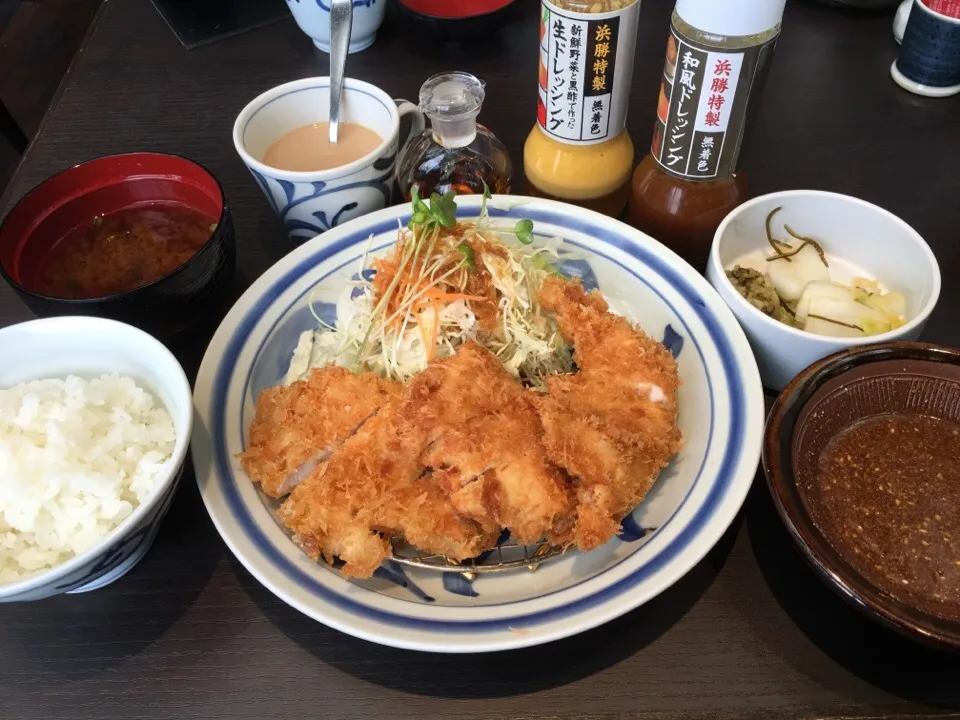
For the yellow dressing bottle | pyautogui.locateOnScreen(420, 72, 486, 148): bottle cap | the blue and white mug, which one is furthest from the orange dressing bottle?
the blue and white mug

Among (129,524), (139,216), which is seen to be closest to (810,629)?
(129,524)

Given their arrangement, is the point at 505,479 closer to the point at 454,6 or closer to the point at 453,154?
the point at 453,154

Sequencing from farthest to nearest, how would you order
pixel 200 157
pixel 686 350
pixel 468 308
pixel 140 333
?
1. pixel 200 157
2. pixel 468 308
3. pixel 686 350
4. pixel 140 333

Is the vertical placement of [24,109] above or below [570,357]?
below

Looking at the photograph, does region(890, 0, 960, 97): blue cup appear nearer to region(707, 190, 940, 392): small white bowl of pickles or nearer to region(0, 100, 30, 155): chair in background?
Result: region(707, 190, 940, 392): small white bowl of pickles

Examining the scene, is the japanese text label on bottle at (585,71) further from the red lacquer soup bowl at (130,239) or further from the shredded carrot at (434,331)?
the red lacquer soup bowl at (130,239)

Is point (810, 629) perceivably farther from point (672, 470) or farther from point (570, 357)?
point (570, 357)

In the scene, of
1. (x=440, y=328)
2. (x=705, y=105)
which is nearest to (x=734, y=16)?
(x=705, y=105)
